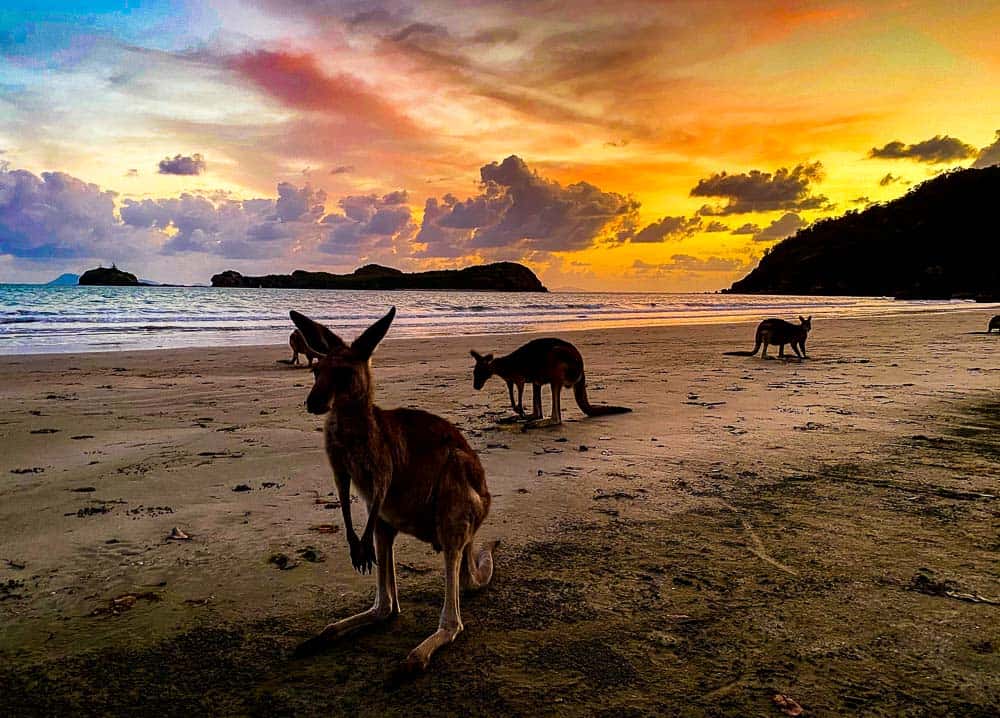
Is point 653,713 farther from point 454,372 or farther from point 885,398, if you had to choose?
point 454,372

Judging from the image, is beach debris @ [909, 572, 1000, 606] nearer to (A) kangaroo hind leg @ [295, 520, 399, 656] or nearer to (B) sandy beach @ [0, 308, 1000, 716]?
(B) sandy beach @ [0, 308, 1000, 716]

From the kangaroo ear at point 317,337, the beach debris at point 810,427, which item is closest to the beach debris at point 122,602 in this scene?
the kangaroo ear at point 317,337

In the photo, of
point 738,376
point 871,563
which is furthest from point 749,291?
point 871,563

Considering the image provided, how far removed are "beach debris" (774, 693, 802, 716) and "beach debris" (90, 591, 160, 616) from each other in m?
2.82

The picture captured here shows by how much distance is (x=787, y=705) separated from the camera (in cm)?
239

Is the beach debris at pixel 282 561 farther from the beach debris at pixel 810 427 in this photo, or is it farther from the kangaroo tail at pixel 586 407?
the beach debris at pixel 810 427

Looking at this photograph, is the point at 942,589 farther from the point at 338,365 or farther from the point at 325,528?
the point at 325,528

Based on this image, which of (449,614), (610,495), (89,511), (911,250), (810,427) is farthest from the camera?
(911,250)

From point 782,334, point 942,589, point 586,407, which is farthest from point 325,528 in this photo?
point 782,334

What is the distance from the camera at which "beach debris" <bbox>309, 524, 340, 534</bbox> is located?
410cm

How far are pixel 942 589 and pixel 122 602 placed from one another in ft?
13.2

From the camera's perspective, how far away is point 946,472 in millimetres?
5277

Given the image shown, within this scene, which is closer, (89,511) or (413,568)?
(413,568)

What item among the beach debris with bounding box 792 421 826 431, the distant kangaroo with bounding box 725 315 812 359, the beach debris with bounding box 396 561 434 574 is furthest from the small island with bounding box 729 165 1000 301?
the beach debris with bounding box 396 561 434 574
